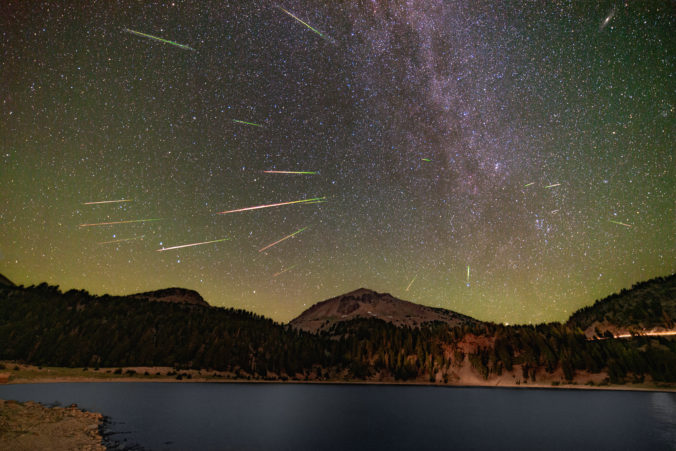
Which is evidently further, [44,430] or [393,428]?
[393,428]

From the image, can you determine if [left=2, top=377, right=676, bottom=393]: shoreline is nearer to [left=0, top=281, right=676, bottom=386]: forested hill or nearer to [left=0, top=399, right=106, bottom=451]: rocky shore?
[left=0, top=281, right=676, bottom=386]: forested hill

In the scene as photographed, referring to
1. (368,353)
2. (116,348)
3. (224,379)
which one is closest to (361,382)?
(368,353)

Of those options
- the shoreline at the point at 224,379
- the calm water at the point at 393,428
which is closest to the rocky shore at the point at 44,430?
the calm water at the point at 393,428

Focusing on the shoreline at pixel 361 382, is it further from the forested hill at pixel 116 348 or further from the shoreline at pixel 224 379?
the forested hill at pixel 116 348

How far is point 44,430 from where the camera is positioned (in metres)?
32.9

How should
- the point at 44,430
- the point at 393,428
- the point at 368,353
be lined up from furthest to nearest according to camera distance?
1. the point at 368,353
2. the point at 393,428
3. the point at 44,430

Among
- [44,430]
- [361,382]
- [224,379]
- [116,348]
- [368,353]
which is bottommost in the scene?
[361,382]

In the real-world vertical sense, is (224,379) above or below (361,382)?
above

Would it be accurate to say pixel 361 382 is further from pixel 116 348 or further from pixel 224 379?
pixel 116 348

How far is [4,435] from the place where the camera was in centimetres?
2961

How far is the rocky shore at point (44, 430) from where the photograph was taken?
2870 cm

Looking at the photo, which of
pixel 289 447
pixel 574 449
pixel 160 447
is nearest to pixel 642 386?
pixel 574 449

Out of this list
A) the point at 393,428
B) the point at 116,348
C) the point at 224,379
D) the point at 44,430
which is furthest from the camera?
the point at 116,348

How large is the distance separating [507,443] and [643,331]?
181 metres
